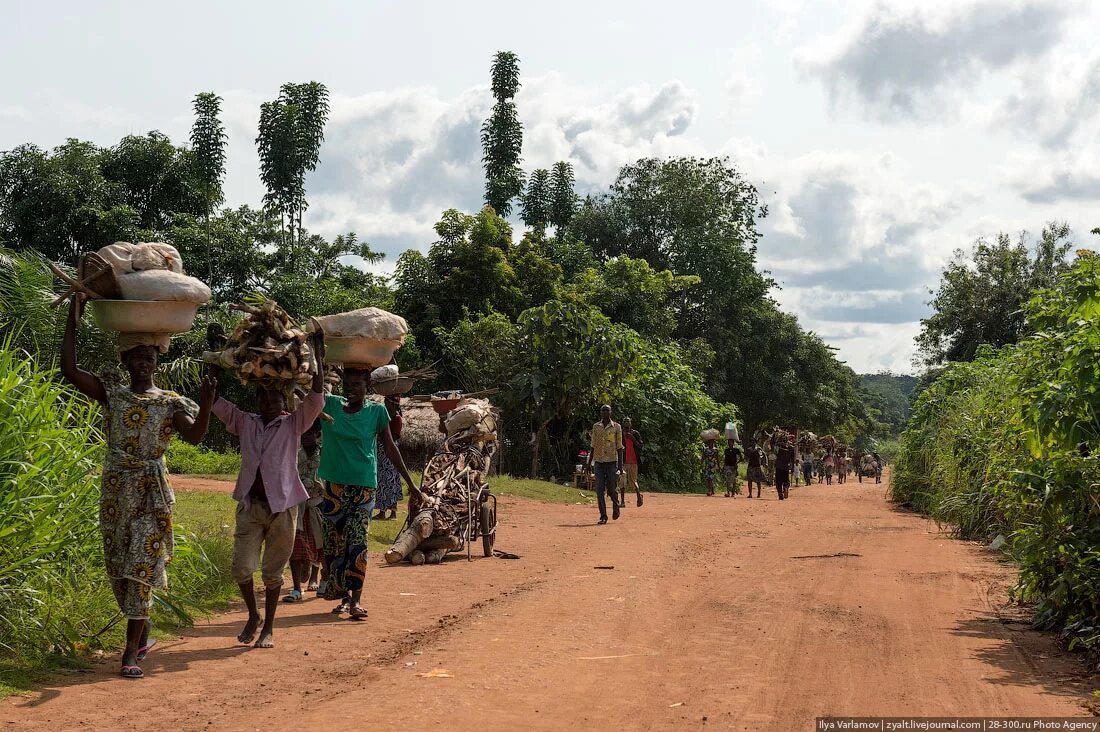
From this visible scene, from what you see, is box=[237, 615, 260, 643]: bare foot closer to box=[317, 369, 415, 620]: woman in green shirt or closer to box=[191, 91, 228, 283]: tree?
box=[317, 369, 415, 620]: woman in green shirt

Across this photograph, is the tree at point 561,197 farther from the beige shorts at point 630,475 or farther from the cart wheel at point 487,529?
the cart wheel at point 487,529

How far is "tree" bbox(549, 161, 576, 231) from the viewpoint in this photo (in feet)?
173

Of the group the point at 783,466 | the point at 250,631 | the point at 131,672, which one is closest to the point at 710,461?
the point at 783,466

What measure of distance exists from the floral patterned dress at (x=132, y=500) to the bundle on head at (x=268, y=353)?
78cm

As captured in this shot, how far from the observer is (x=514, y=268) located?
33.7 m

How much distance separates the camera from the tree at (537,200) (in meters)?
52.9

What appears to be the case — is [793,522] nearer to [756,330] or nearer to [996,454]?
[996,454]

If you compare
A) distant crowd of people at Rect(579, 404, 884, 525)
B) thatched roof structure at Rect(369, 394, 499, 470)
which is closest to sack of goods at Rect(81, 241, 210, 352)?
distant crowd of people at Rect(579, 404, 884, 525)

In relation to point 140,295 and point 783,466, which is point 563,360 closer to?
point 783,466

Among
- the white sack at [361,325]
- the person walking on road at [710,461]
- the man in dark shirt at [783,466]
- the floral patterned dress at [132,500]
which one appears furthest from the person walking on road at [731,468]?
the floral patterned dress at [132,500]

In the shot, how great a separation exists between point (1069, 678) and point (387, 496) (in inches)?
373

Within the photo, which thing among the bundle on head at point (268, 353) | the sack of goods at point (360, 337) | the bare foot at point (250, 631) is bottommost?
the bare foot at point (250, 631)

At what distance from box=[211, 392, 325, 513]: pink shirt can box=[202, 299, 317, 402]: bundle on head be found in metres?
0.21

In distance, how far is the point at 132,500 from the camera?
21.2ft
